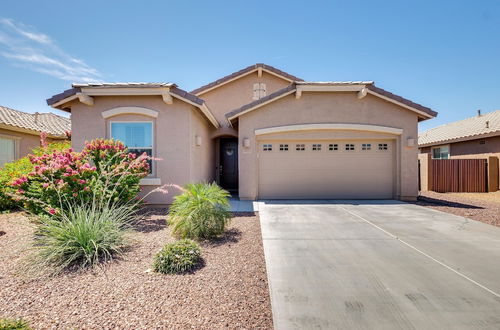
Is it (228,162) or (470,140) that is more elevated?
(470,140)

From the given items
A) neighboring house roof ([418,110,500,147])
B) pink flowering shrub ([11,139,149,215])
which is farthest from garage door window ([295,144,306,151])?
neighboring house roof ([418,110,500,147])

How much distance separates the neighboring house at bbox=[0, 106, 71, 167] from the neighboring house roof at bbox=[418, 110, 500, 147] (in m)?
24.6

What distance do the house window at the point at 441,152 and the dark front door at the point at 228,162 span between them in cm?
1498

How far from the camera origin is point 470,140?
15109 mm

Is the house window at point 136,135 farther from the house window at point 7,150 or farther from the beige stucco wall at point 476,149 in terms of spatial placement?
Result: the beige stucco wall at point 476,149

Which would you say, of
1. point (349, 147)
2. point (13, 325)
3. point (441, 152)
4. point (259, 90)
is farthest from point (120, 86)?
point (441, 152)

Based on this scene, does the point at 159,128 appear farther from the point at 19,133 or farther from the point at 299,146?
the point at 19,133

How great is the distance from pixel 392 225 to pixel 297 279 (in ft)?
13.2

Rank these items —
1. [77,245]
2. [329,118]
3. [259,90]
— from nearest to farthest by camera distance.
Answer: [77,245] → [329,118] → [259,90]

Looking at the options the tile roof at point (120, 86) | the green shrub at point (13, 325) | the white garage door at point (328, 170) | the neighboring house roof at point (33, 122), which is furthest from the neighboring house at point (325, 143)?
the neighboring house roof at point (33, 122)

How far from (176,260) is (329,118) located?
829 centimetres

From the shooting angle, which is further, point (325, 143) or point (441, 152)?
point (441, 152)

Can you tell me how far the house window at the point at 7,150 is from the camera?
1240cm

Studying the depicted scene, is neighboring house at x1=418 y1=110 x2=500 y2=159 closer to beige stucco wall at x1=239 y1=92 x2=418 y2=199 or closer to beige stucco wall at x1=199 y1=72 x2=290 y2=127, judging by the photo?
beige stucco wall at x1=239 y1=92 x2=418 y2=199
